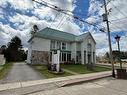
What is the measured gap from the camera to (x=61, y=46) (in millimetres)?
29453

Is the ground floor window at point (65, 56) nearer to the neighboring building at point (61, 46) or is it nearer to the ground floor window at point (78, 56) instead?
the neighboring building at point (61, 46)

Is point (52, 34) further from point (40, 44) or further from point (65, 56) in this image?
point (65, 56)

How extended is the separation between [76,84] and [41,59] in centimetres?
1735

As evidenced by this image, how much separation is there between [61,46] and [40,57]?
6056mm

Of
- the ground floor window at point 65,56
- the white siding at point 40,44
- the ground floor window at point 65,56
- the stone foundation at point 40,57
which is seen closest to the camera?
the stone foundation at point 40,57

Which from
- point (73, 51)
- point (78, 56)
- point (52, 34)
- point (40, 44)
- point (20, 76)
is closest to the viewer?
point (20, 76)

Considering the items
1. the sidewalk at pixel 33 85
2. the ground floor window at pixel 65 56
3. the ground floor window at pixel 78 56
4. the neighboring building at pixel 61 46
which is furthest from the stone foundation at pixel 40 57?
the sidewalk at pixel 33 85

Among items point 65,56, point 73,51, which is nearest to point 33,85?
point 65,56

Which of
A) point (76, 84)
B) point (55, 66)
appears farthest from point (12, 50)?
point (76, 84)

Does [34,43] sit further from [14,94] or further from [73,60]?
[14,94]

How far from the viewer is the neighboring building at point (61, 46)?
85.2 feet

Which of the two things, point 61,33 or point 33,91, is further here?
point 61,33

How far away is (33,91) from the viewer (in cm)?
753

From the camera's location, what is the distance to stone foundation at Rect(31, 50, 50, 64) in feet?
83.2
